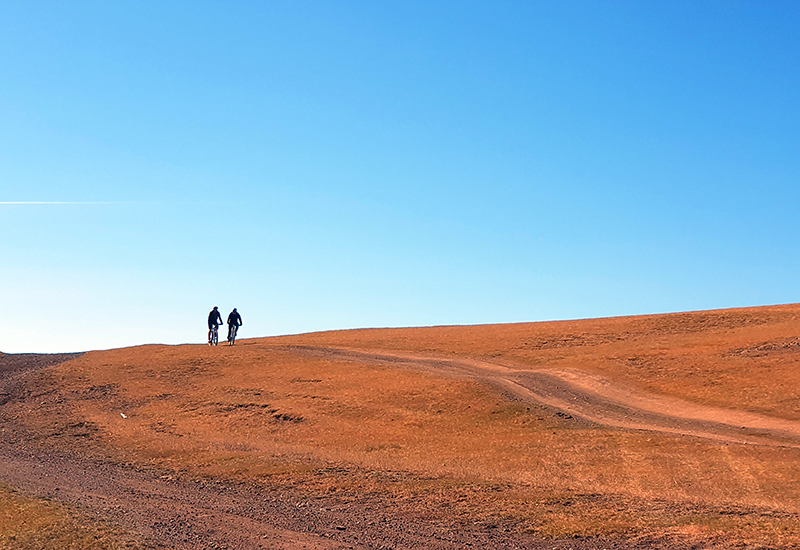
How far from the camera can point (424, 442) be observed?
77.7 feet

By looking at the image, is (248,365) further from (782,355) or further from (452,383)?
(782,355)

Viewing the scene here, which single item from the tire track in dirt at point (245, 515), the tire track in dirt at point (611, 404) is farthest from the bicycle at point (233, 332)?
the tire track in dirt at point (245, 515)

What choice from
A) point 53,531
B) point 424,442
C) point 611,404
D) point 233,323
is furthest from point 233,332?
point 53,531

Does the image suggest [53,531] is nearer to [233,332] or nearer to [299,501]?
[299,501]

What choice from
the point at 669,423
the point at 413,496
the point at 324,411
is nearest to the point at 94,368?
the point at 324,411

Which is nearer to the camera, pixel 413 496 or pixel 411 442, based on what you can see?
pixel 413 496

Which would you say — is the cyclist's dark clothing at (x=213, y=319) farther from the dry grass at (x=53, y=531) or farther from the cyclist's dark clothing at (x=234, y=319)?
the dry grass at (x=53, y=531)

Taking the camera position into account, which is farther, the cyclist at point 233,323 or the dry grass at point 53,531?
the cyclist at point 233,323

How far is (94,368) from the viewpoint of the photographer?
38281 millimetres

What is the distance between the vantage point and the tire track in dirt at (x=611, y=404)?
22.5m

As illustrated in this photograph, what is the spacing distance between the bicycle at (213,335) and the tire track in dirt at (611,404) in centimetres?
1149

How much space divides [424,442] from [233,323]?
2356 cm

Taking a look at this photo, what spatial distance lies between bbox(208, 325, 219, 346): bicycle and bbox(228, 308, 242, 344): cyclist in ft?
2.69

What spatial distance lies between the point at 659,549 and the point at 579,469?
6135 millimetres
